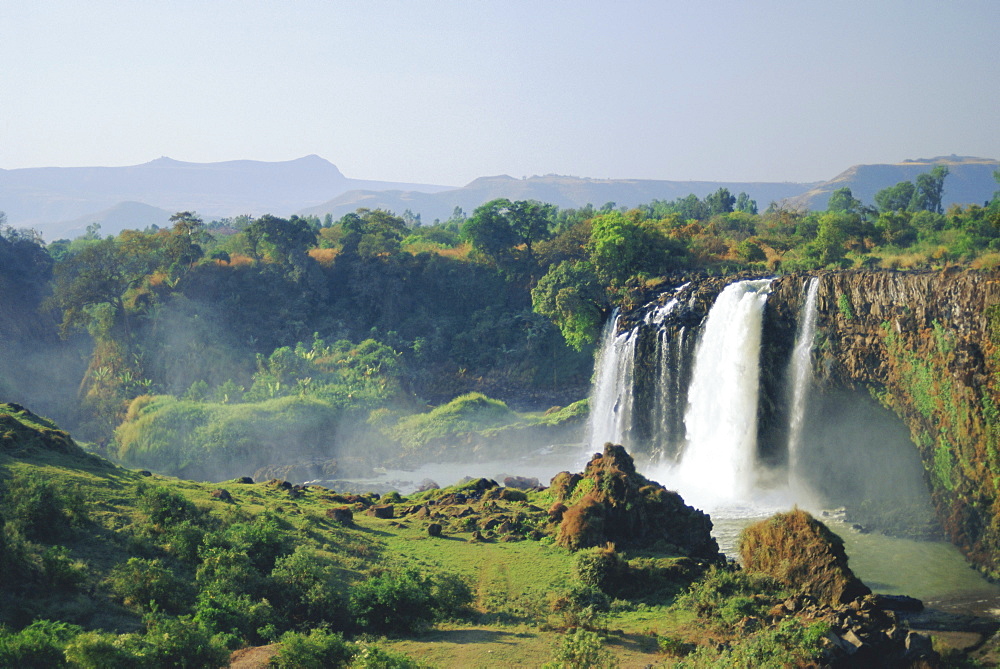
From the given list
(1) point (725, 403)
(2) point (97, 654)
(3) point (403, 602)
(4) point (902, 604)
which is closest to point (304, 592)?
(3) point (403, 602)

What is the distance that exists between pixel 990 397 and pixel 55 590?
2146cm

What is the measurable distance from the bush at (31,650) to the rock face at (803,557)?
13.0m

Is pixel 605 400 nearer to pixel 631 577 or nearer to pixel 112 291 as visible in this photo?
pixel 631 577

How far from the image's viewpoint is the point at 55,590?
15.3 m

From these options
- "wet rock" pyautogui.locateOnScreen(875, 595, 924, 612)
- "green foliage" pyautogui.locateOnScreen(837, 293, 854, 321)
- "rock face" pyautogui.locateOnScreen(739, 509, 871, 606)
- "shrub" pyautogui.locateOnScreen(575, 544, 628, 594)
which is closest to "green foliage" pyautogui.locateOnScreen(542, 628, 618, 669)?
"shrub" pyautogui.locateOnScreen(575, 544, 628, 594)

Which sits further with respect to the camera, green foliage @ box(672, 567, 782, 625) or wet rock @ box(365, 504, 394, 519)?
wet rock @ box(365, 504, 394, 519)

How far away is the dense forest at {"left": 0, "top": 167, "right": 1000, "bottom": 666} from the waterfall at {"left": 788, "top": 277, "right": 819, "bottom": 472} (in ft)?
16.6

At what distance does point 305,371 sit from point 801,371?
94.1 ft

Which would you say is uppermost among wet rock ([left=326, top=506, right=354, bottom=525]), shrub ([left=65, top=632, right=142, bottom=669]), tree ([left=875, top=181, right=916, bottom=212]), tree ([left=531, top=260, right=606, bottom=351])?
tree ([left=875, top=181, right=916, bottom=212])

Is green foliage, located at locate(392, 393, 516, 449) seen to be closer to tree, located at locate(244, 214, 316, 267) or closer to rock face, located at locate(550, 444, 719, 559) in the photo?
tree, located at locate(244, 214, 316, 267)

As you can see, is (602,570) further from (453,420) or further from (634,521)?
(453,420)

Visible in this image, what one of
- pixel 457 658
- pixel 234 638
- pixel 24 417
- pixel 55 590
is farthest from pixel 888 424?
pixel 24 417

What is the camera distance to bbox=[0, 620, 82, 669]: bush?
1145cm

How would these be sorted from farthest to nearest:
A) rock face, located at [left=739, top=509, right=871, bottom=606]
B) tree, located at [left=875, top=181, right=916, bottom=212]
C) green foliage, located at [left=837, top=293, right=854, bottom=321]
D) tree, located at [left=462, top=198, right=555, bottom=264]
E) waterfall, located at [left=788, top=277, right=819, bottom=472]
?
tree, located at [left=875, top=181, right=916, bottom=212], tree, located at [left=462, top=198, right=555, bottom=264], waterfall, located at [left=788, top=277, right=819, bottom=472], green foliage, located at [left=837, top=293, right=854, bottom=321], rock face, located at [left=739, top=509, right=871, bottom=606]
